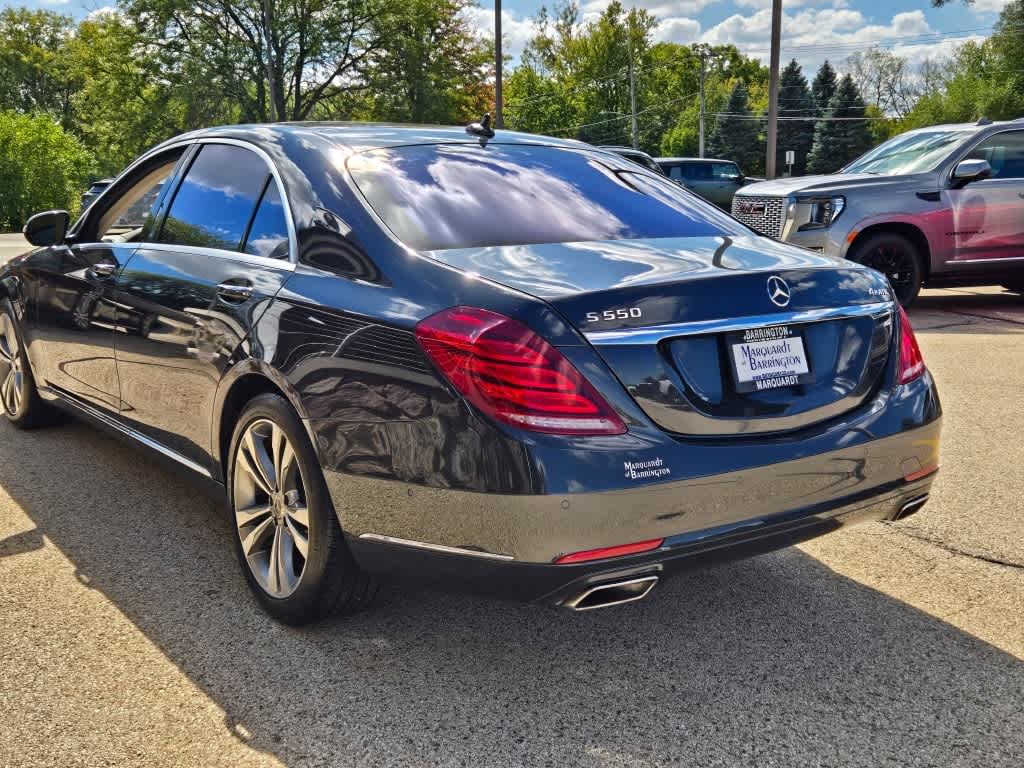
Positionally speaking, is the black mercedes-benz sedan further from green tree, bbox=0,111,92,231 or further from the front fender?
green tree, bbox=0,111,92,231

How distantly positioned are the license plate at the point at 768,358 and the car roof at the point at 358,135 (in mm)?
1470

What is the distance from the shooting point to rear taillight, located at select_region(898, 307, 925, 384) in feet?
10.1

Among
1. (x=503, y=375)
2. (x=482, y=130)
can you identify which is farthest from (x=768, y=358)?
(x=482, y=130)

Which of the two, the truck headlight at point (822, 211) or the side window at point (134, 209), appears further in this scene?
the truck headlight at point (822, 211)

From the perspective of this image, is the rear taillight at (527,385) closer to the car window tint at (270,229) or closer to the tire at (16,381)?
the car window tint at (270,229)

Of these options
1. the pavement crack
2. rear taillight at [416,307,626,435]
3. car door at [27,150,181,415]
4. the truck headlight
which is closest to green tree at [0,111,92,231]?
the truck headlight

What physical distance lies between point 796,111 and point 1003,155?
82.6 metres

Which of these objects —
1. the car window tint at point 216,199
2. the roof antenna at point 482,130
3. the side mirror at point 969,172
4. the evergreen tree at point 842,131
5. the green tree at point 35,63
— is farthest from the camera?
the evergreen tree at point 842,131

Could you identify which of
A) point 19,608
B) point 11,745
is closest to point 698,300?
point 11,745

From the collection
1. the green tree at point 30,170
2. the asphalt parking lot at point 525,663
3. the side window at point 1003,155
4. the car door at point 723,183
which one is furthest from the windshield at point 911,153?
the green tree at point 30,170

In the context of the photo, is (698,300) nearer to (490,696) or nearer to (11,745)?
(490,696)

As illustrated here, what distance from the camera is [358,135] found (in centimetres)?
358

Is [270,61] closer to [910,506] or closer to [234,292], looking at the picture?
[234,292]

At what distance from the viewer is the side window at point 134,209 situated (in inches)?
170
